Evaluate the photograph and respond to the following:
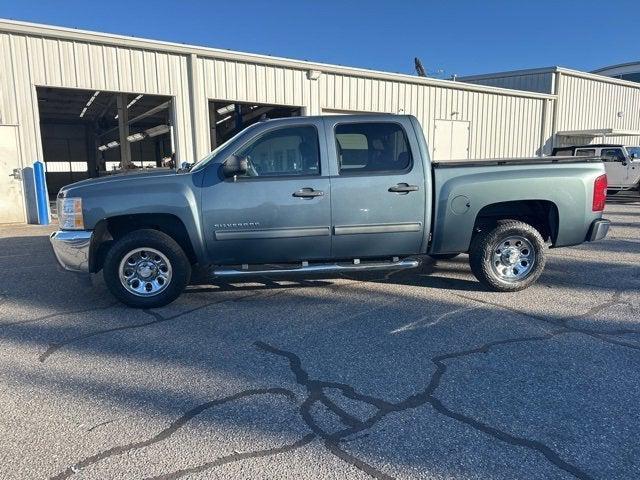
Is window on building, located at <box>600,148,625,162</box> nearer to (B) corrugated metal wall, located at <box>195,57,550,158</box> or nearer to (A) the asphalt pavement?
(B) corrugated metal wall, located at <box>195,57,550,158</box>

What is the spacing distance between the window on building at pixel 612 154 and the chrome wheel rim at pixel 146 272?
16407 millimetres

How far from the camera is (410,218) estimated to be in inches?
200

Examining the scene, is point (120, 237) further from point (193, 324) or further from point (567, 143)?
point (567, 143)

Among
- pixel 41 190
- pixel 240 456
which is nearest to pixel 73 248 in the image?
pixel 240 456

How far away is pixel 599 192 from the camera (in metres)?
5.25

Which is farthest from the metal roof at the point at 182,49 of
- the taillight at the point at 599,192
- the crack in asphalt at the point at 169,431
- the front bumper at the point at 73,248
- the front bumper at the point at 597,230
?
the crack in asphalt at the point at 169,431

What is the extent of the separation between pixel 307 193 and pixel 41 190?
9223 millimetres

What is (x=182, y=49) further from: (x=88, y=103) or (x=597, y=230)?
(x=88, y=103)

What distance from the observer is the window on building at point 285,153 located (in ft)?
16.2

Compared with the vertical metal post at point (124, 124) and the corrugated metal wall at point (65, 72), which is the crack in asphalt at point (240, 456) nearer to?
the corrugated metal wall at point (65, 72)

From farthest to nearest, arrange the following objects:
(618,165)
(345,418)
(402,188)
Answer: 1. (618,165)
2. (402,188)
3. (345,418)

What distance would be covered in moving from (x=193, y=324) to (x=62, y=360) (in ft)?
3.80

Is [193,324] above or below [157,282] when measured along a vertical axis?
below

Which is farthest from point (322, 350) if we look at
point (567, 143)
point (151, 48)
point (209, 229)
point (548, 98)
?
point (567, 143)
